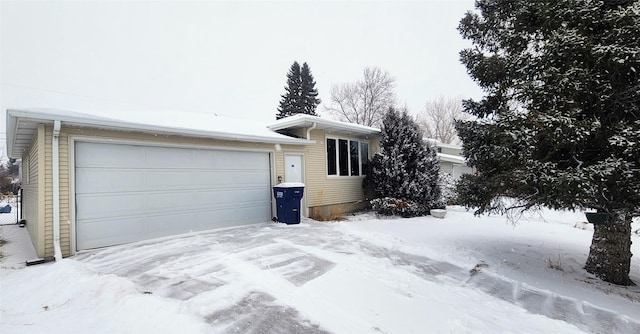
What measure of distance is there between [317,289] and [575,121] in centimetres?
387

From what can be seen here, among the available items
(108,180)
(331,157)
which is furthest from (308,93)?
(108,180)

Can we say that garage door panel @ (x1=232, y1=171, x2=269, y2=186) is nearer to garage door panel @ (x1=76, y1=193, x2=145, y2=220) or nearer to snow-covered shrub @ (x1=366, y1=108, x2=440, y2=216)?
garage door panel @ (x1=76, y1=193, x2=145, y2=220)

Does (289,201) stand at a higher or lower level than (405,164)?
lower

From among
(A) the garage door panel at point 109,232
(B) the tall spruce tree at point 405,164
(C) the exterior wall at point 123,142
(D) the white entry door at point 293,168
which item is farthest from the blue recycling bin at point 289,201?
(B) the tall spruce tree at point 405,164

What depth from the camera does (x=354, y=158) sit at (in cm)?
1076

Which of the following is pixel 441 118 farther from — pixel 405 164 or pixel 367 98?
pixel 405 164

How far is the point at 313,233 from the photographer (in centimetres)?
670

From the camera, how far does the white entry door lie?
28.2 feet

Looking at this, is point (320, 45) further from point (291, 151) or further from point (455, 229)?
point (455, 229)

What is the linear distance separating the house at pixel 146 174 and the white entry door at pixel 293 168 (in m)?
0.03

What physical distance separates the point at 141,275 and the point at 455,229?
22.8 ft

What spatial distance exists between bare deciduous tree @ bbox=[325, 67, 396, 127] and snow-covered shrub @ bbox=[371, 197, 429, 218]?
21.0 metres

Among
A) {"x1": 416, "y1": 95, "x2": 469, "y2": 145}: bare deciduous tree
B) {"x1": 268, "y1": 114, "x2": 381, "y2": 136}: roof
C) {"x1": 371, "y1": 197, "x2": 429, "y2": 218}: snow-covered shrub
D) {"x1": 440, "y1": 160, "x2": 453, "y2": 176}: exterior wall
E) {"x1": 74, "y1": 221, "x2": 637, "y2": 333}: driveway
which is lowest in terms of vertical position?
{"x1": 74, "y1": 221, "x2": 637, "y2": 333}: driveway

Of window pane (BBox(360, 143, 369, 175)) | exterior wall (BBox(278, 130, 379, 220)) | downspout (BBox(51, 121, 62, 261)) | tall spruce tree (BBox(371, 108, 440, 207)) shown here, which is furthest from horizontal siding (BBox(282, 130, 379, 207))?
downspout (BBox(51, 121, 62, 261))
